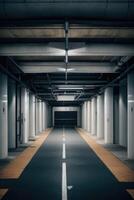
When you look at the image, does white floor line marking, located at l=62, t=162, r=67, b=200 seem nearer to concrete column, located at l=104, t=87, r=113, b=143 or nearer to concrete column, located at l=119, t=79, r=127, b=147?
concrete column, located at l=119, t=79, r=127, b=147

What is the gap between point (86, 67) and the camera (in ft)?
59.5

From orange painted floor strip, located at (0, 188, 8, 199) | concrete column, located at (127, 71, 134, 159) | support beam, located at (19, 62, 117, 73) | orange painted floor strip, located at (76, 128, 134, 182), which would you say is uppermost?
support beam, located at (19, 62, 117, 73)

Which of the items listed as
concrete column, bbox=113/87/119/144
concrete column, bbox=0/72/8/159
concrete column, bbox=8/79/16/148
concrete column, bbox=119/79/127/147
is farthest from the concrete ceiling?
concrete column, bbox=113/87/119/144

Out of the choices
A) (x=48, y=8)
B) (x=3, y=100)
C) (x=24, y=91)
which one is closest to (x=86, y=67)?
(x=3, y=100)

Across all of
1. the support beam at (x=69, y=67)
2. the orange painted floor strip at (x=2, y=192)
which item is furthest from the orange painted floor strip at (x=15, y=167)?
the support beam at (x=69, y=67)

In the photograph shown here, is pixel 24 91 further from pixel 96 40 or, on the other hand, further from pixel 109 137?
pixel 96 40

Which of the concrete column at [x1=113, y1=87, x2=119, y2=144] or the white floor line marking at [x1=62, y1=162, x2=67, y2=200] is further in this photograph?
the concrete column at [x1=113, y1=87, x2=119, y2=144]

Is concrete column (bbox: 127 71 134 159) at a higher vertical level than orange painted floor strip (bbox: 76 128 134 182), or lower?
higher

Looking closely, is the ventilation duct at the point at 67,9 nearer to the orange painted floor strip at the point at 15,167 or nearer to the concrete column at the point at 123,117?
the orange painted floor strip at the point at 15,167

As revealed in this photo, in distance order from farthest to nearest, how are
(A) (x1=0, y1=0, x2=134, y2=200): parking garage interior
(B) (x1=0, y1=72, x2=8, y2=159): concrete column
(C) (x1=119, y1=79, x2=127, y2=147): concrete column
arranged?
(C) (x1=119, y1=79, x2=127, y2=147): concrete column < (B) (x1=0, y1=72, x2=8, y2=159): concrete column < (A) (x1=0, y1=0, x2=134, y2=200): parking garage interior

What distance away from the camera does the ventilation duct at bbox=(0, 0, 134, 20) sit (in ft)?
25.3

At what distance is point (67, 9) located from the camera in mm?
7859

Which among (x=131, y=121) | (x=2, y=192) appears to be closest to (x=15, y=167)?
(x=2, y=192)

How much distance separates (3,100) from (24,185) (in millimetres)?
6928
